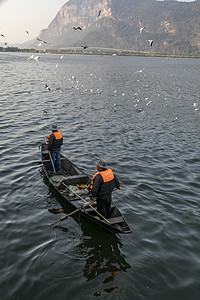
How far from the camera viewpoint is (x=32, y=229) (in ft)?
37.1

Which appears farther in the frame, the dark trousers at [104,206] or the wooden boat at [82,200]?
the dark trousers at [104,206]

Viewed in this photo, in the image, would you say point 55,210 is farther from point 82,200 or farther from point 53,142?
point 53,142

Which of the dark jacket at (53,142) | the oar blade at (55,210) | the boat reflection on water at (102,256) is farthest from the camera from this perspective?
the dark jacket at (53,142)

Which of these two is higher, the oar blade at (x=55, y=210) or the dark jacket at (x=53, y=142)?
the dark jacket at (x=53, y=142)

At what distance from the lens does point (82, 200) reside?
12945mm

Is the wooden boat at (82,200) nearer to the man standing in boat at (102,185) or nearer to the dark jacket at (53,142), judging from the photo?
the man standing in boat at (102,185)

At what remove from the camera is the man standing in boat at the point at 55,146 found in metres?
15.5

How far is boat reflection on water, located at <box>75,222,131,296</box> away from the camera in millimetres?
8883

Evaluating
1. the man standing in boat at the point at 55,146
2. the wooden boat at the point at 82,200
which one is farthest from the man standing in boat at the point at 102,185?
the man standing in boat at the point at 55,146

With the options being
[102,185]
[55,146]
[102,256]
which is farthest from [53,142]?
[102,256]

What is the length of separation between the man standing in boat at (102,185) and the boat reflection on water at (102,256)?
1.07 meters

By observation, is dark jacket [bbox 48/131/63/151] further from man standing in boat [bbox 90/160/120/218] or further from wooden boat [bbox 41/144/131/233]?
man standing in boat [bbox 90/160/120/218]

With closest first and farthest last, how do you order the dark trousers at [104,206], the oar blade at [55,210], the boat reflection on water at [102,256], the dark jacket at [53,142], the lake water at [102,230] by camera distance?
the lake water at [102,230] → the boat reflection on water at [102,256] → the dark trousers at [104,206] → the oar blade at [55,210] → the dark jacket at [53,142]

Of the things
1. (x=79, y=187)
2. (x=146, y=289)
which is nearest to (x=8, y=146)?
(x=79, y=187)
